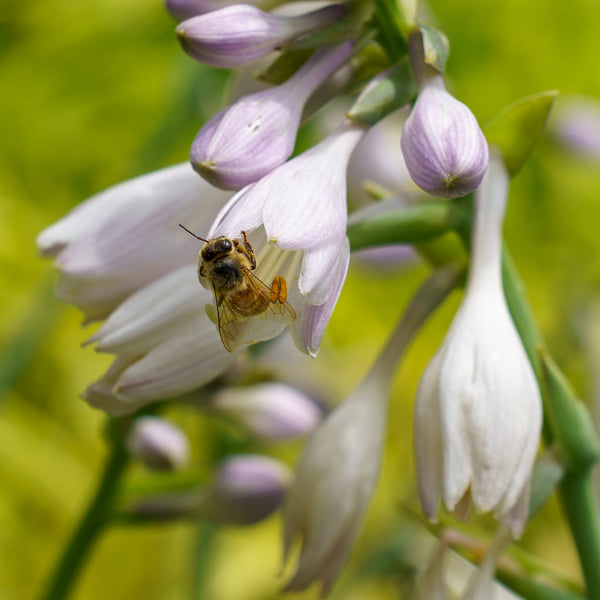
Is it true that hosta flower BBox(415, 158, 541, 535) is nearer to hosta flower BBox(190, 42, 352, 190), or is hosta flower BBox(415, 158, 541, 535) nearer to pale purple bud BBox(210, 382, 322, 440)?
hosta flower BBox(190, 42, 352, 190)

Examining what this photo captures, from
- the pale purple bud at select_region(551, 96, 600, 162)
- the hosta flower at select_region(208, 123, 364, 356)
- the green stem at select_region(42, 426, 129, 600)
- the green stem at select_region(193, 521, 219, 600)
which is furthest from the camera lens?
the pale purple bud at select_region(551, 96, 600, 162)

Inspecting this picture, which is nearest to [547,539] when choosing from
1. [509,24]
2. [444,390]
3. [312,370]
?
[312,370]

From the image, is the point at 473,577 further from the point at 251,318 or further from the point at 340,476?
the point at 251,318

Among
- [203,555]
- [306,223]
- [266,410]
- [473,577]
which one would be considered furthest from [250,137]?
[203,555]

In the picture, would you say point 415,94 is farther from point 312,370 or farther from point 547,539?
point 547,539

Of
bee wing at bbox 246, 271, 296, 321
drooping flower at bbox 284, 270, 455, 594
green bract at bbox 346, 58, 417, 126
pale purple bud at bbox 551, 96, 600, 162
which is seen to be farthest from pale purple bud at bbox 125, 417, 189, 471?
pale purple bud at bbox 551, 96, 600, 162

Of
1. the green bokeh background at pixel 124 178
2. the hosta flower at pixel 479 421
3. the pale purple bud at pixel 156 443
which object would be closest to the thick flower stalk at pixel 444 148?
the hosta flower at pixel 479 421
